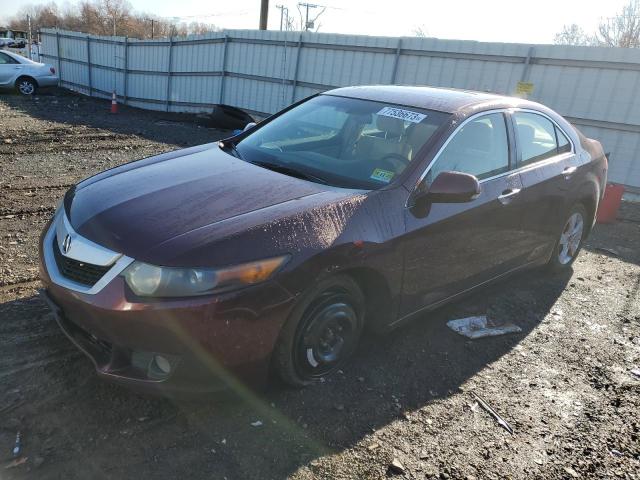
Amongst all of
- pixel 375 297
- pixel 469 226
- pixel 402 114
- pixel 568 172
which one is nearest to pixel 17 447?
pixel 375 297

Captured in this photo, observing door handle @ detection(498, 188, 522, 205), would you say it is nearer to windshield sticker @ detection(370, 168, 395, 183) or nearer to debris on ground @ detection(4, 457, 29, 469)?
windshield sticker @ detection(370, 168, 395, 183)

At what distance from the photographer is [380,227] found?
2.99 meters

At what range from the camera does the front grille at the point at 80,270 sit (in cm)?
252

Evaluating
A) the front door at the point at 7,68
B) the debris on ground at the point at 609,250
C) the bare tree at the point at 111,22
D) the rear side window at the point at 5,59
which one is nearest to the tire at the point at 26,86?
the front door at the point at 7,68

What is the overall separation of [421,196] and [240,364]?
1485mm

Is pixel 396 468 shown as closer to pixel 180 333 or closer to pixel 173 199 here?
pixel 180 333

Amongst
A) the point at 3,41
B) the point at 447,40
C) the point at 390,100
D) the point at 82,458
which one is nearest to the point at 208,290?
the point at 82,458

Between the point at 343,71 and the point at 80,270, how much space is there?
37.9 ft

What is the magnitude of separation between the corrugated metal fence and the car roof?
6099 millimetres

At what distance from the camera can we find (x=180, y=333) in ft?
7.75

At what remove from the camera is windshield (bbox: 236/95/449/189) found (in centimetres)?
333

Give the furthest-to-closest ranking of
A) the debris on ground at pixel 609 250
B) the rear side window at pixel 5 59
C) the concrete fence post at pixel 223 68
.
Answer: the rear side window at pixel 5 59 < the concrete fence post at pixel 223 68 < the debris on ground at pixel 609 250

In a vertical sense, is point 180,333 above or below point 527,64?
below

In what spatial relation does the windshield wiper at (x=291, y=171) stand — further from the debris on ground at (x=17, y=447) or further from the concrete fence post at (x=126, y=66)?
the concrete fence post at (x=126, y=66)
